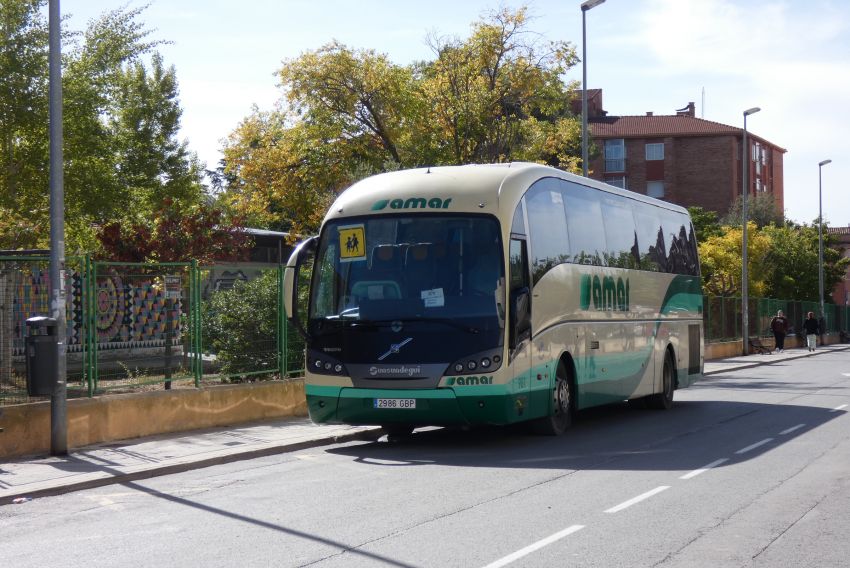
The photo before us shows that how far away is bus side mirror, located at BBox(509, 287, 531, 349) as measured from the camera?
1347 cm

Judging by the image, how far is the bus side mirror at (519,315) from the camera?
13469mm

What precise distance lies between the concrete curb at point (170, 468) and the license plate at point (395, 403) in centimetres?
147

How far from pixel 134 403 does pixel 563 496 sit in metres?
6.73

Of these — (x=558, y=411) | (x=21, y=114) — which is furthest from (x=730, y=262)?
(x=558, y=411)

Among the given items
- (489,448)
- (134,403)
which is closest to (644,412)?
(489,448)

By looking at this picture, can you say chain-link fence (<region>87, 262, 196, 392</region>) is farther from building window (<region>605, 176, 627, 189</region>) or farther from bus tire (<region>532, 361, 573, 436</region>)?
building window (<region>605, 176, 627, 189</region>)

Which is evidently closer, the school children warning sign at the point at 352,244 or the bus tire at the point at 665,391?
the school children warning sign at the point at 352,244

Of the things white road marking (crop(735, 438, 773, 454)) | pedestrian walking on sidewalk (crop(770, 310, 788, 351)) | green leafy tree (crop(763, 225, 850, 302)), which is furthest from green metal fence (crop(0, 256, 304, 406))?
green leafy tree (crop(763, 225, 850, 302))

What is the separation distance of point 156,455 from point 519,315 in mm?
4586

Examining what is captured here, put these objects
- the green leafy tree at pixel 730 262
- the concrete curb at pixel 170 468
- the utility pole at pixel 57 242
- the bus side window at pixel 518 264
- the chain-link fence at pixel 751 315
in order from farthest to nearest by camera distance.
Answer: the green leafy tree at pixel 730 262 < the chain-link fence at pixel 751 315 < the bus side window at pixel 518 264 < the utility pole at pixel 57 242 < the concrete curb at pixel 170 468

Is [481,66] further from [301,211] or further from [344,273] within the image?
[344,273]

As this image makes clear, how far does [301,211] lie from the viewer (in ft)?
116

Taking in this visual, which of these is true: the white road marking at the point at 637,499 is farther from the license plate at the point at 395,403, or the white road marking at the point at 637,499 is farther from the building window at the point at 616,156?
the building window at the point at 616,156

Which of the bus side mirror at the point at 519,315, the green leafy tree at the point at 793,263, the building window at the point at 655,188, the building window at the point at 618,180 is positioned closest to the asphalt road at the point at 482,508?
the bus side mirror at the point at 519,315
